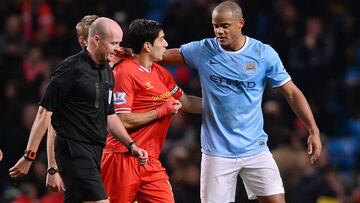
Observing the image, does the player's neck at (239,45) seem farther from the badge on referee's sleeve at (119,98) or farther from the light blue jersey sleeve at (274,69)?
the badge on referee's sleeve at (119,98)

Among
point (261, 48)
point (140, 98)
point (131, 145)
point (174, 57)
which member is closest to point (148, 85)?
point (140, 98)

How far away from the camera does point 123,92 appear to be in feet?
27.1

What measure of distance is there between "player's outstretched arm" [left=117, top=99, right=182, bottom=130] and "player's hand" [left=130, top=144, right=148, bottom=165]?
50cm

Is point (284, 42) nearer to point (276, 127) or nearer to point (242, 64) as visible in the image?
point (276, 127)

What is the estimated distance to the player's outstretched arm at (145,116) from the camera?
8.27 metres

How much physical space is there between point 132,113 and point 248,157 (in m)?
1.09

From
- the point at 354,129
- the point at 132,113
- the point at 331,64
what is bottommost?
the point at 354,129

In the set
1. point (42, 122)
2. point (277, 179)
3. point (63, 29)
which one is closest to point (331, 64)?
point (63, 29)

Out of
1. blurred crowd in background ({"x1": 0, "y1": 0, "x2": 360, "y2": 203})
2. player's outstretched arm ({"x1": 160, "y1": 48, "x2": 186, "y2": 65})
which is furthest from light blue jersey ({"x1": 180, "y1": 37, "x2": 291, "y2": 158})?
blurred crowd in background ({"x1": 0, "y1": 0, "x2": 360, "y2": 203})

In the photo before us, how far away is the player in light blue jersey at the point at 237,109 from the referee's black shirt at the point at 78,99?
3.99ft

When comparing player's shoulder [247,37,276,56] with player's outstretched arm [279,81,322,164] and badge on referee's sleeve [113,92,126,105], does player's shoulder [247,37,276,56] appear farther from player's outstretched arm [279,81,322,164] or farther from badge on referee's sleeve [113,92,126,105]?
badge on referee's sleeve [113,92,126,105]

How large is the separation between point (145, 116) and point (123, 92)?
266 millimetres

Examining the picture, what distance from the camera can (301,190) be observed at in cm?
1099

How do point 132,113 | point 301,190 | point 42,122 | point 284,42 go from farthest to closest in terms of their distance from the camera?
point 284,42, point 301,190, point 132,113, point 42,122
